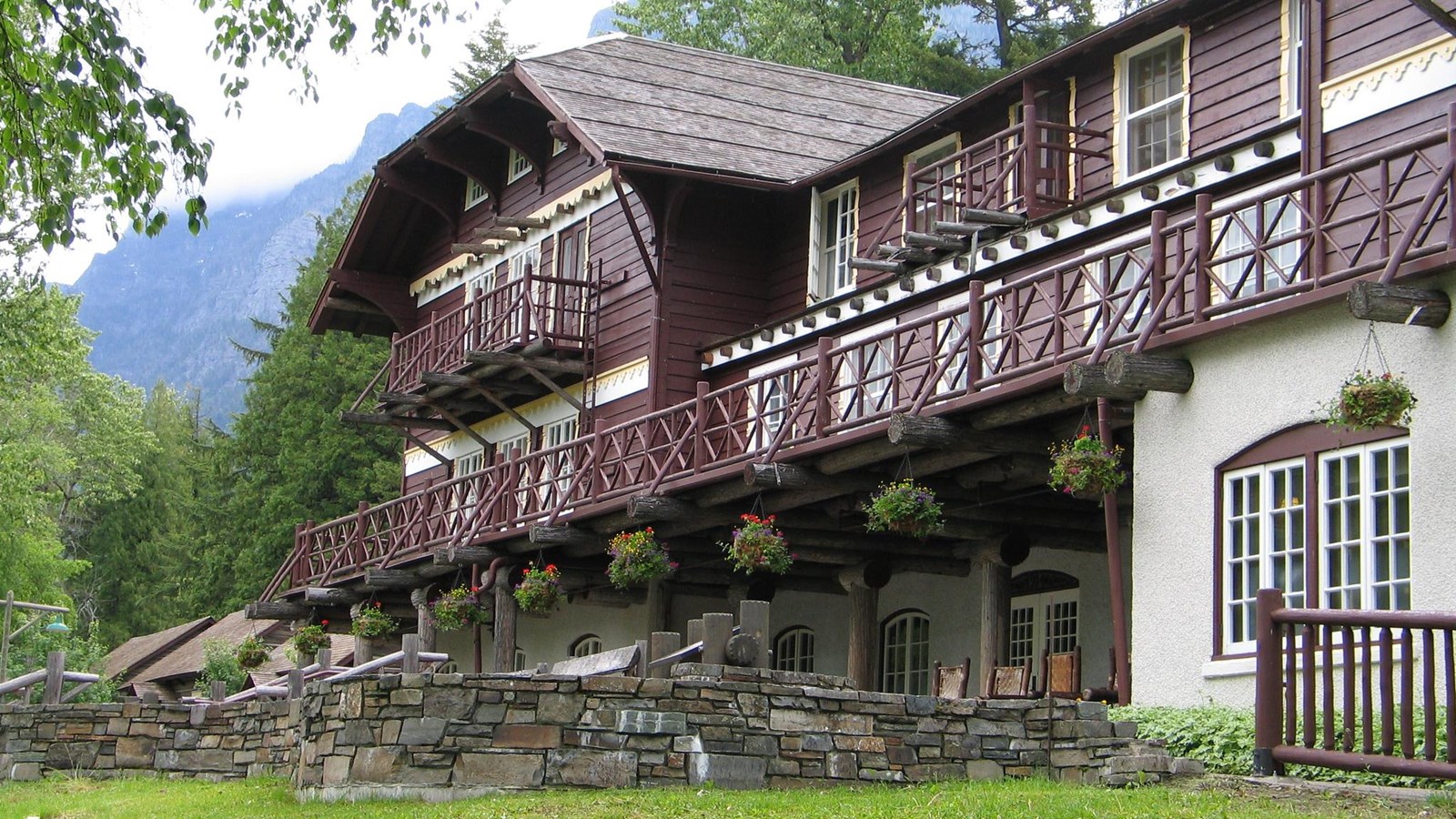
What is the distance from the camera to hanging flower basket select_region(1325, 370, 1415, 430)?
12.0 metres

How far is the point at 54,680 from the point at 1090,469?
12.6 meters

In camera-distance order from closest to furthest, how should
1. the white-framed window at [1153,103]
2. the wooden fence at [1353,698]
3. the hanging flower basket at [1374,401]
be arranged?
1. the wooden fence at [1353,698]
2. the hanging flower basket at [1374,401]
3. the white-framed window at [1153,103]

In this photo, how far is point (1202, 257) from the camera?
14.1 meters

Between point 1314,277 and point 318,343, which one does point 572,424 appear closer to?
point 1314,277

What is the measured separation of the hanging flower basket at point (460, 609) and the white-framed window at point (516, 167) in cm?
778

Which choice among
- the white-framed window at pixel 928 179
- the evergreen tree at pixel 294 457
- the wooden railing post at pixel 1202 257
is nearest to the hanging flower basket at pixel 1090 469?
the wooden railing post at pixel 1202 257

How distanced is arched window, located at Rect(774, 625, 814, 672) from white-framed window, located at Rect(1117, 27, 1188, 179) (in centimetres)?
826

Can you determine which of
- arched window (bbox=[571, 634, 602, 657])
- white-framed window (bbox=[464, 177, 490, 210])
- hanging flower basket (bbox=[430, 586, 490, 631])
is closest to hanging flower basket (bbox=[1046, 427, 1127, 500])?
hanging flower basket (bbox=[430, 586, 490, 631])

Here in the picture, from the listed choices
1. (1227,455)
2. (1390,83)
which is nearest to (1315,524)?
(1227,455)

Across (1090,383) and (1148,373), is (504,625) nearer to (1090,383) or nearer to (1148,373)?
(1090,383)

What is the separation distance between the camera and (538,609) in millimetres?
23938

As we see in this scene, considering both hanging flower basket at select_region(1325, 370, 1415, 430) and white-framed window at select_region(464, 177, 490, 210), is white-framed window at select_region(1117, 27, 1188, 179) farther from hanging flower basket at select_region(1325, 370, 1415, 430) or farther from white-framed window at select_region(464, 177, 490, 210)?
white-framed window at select_region(464, 177, 490, 210)

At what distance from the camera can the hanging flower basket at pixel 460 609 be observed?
83.2 ft

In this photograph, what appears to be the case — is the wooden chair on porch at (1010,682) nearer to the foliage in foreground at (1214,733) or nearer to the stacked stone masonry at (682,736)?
the foliage in foreground at (1214,733)
